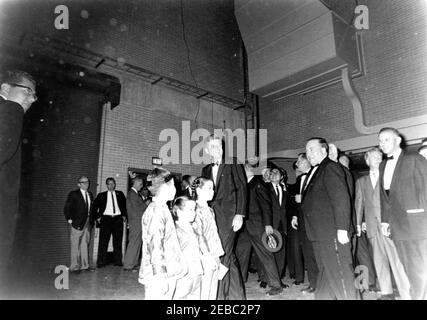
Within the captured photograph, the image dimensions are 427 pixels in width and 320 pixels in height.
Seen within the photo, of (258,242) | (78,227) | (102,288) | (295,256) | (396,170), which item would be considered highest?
(396,170)

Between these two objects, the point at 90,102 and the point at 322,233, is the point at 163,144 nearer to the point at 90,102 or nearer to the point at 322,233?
the point at 90,102

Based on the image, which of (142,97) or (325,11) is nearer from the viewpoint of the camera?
(325,11)

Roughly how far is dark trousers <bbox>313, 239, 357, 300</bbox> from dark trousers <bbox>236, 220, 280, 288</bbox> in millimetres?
990

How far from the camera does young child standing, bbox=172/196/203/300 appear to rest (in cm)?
251

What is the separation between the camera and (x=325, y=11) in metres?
6.85

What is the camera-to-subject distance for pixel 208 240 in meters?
2.72

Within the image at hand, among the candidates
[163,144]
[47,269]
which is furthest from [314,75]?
[47,269]

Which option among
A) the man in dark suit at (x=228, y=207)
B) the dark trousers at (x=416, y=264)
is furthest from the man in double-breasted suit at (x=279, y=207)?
the dark trousers at (x=416, y=264)

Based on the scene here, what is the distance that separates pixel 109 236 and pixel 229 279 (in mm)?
3664

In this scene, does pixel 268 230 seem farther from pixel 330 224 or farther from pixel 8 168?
pixel 8 168

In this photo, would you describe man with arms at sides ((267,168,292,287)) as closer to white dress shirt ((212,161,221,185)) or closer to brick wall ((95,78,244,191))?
white dress shirt ((212,161,221,185))

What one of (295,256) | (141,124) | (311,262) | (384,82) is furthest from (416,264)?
(141,124)

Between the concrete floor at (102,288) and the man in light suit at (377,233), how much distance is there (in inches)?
12.4

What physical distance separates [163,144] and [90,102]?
2123 mm
